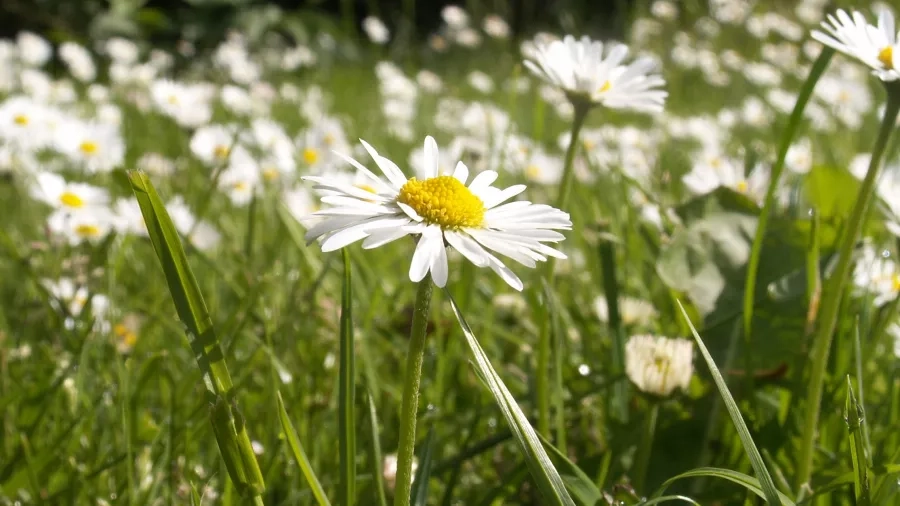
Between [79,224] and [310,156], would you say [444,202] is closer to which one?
[79,224]

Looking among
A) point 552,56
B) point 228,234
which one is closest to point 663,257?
point 552,56

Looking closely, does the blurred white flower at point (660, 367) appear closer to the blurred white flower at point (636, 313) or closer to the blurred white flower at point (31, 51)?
the blurred white flower at point (636, 313)

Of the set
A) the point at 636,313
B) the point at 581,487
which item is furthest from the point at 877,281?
the point at 581,487

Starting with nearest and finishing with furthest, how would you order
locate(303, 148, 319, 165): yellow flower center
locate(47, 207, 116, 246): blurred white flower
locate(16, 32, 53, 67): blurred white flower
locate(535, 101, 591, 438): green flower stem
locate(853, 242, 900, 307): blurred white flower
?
1. locate(535, 101, 591, 438): green flower stem
2. locate(853, 242, 900, 307): blurred white flower
3. locate(47, 207, 116, 246): blurred white flower
4. locate(303, 148, 319, 165): yellow flower center
5. locate(16, 32, 53, 67): blurred white flower

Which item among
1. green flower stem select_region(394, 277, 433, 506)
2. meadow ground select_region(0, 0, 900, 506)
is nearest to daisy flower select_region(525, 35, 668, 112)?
meadow ground select_region(0, 0, 900, 506)

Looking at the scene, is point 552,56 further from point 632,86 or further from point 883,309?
point 883,309

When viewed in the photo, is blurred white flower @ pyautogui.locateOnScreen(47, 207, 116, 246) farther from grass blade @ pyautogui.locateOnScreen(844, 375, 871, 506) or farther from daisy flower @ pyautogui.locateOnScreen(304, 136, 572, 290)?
grass blade @ pyautogui.locateOnScreen(844, 375, 871, 506)
